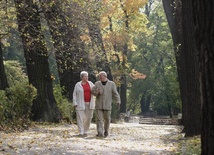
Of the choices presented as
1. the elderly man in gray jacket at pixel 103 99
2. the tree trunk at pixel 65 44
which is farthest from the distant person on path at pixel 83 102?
the tree trunk at pixel 65 44

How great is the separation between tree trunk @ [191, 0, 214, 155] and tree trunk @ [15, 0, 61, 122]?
13.4m

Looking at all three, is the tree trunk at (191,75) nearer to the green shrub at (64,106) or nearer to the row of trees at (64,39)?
the row of trees at (64,39)

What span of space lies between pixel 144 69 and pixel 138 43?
152 inches

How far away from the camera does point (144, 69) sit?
186ft

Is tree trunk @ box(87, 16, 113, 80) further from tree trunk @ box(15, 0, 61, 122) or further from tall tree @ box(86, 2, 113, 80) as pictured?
tree trunk @ box(15, 0, 61, 122)

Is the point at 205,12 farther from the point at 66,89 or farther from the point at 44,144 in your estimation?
the point at 66,89

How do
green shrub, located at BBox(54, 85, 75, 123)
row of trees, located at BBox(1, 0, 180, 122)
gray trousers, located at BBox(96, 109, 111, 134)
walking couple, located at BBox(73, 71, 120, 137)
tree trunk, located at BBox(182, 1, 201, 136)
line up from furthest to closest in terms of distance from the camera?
1. green shrub, located at BBox(54, 85, 75, 123)
2. row of trees, located at BBox(1, 0, 180, 122)
3. walking couple, located at BBox(73, 71, 120, 137)
4. gray trousers, located at BBox(96, 109, 111, 134)
5. tree trunk, located at BBox(182, 1, 201, 136)

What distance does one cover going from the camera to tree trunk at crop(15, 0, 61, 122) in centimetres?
1730

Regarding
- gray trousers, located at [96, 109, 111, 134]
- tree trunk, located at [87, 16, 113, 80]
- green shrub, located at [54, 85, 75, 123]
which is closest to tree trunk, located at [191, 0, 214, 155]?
gray trousers, located at [96, 109, 111, 134]

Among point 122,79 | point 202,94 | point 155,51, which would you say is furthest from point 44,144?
point 155,51

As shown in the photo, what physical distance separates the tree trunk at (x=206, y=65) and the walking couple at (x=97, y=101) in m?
9.25

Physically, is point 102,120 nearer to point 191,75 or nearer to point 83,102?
point 83,102

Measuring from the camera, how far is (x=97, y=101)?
13.6 m

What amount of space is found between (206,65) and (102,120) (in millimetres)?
9413
